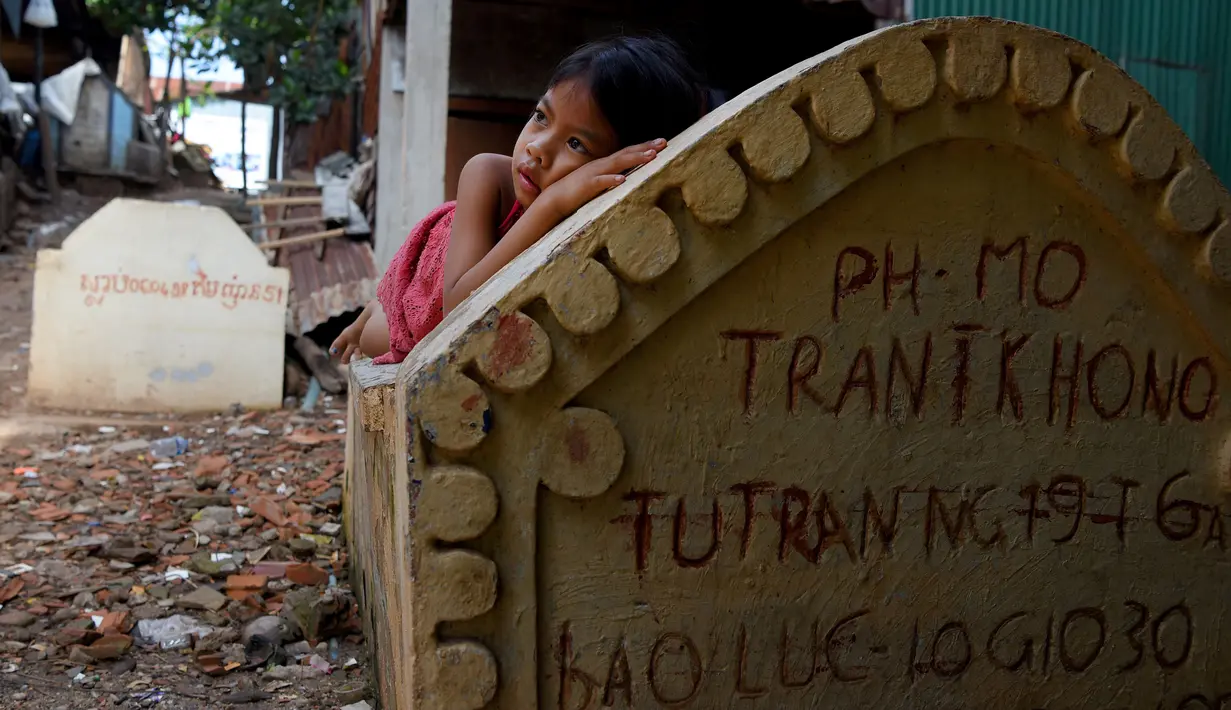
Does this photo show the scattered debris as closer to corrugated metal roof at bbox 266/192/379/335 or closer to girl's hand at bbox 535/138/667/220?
girl's hand at bbox 535/138/667/220

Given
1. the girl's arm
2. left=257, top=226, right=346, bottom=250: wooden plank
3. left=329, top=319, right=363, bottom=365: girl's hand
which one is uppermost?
left=257, top=226, right=346, bottom=250: wooden plank

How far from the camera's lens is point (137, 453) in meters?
5.62

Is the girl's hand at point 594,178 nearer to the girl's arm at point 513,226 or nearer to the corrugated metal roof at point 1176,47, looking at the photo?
the girl's arm at point 513,226

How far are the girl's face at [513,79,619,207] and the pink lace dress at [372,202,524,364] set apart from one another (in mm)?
275

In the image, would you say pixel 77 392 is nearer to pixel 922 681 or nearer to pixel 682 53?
pixel 682 53

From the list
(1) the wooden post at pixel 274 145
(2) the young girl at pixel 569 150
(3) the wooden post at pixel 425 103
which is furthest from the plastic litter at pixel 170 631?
(1) the wooden post at pixel 274 145

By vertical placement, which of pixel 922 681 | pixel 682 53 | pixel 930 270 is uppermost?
pixel 682 53

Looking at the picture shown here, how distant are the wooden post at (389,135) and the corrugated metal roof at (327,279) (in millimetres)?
226

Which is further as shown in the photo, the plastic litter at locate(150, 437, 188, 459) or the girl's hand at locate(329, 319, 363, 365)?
the plastic litter at locate(150, 437, 188, 459)

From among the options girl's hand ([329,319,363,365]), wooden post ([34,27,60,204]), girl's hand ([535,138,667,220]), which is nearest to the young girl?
girl's hand ([535,138,667,220])

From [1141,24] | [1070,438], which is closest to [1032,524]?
[1070,438]

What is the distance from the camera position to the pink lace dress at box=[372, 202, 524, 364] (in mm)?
2115

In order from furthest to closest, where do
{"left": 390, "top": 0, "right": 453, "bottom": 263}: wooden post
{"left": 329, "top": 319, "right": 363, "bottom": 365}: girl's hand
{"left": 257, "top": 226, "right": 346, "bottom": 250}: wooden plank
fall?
1. {"left": 257, "top": 226, "right": 346, "bottom": 250}: wooden plank
2. {"left": 390, "top": 0, "right": 453, "bottom": 263}: wooden post
3. {"left": 329, "top": 319, "right": 363, "bottom": 365}: girl's hand

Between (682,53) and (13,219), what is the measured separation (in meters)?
13.9
